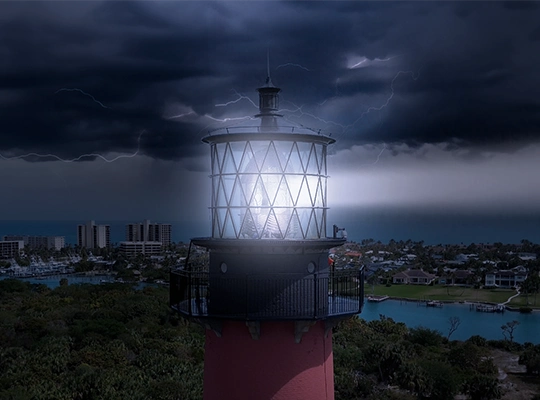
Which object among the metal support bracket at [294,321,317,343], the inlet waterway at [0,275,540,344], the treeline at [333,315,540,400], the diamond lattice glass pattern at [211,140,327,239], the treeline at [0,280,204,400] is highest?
the diamond lattice glass pattern at [211,140,327,239]

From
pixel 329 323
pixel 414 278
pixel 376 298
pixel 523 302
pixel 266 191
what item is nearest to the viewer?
pixel 266 191

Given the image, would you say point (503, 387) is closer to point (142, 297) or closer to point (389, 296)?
point (142, 297)

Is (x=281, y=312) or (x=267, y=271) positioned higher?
(x=267, y=271)

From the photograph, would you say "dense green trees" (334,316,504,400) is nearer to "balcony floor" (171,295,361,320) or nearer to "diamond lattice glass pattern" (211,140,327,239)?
"balcony floor" (171,295,361,320)

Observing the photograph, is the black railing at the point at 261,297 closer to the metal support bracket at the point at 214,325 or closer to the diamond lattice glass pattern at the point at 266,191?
the metal support bracket at the point at 214,325

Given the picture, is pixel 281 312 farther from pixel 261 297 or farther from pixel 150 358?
pixel 150 358

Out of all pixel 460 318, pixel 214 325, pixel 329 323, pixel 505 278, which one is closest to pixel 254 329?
pixel 214 325

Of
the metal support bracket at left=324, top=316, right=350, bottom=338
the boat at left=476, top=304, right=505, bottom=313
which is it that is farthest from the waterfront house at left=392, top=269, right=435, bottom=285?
the metal support bracket at left=324, top=316, right=350, bottom=338
